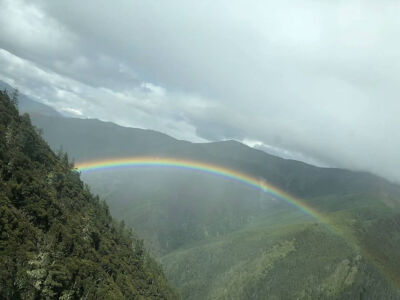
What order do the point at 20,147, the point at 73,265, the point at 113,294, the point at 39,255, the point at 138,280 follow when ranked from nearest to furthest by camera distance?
the point at 39,255, the point at 73,265, the point at 113,294, the point at 20,147, the point at 138,280

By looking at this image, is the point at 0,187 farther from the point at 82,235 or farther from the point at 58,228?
the point at 82,235

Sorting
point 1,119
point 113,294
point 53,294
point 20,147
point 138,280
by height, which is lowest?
point 138,280

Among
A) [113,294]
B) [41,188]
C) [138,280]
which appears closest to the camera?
[113,294]

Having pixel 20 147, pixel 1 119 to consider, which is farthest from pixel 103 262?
pixel 1 119

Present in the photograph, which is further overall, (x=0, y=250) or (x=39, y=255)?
(x=39, y=255)

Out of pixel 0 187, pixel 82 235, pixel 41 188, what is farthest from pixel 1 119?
pixel 82 235

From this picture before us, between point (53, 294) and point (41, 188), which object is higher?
point (41, 188)
